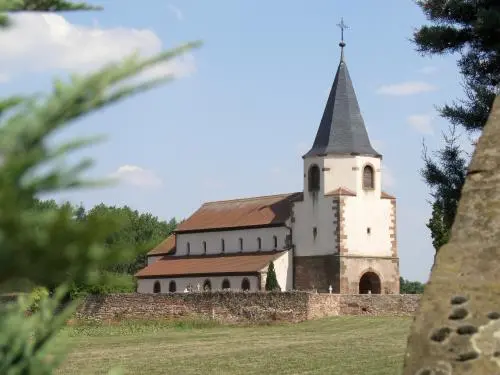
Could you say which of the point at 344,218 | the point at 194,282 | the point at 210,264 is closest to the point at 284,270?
the point at 344,218

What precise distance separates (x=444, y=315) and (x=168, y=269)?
184ft

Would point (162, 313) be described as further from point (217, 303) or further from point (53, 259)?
point (53, 259)

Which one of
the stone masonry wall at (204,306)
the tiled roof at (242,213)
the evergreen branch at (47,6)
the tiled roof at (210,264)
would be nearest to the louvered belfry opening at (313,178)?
the tiled roof at (242,213)

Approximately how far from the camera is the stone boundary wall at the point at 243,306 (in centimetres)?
4091

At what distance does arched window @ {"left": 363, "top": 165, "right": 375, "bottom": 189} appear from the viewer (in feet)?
183

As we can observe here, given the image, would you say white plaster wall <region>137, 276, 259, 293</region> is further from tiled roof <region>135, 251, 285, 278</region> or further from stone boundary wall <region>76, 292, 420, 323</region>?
stone boundary wall <region>76, 292, 420, 323</region>

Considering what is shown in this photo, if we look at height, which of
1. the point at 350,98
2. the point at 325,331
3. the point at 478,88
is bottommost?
the point at 325,331

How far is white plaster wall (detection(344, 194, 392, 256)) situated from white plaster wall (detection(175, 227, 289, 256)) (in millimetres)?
4417

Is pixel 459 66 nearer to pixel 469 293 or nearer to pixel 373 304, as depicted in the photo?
pixel 469 293

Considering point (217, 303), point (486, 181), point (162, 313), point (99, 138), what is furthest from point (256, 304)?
point (99, 138)

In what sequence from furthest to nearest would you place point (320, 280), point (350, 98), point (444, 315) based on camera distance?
point (350, 98)
point (320, 280)
point (444, 315)

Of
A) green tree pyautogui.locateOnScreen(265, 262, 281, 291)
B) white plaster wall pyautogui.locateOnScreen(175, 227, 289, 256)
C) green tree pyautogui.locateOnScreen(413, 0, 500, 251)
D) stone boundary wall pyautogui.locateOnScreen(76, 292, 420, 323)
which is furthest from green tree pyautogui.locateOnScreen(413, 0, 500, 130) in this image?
white plaster wall pyautogui.locateOnScreen(175, 227, 289, 256)

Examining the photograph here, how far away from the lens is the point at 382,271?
180ft

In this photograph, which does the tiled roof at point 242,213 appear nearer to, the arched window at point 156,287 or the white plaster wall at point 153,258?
the white plaster wall at point 153,258
